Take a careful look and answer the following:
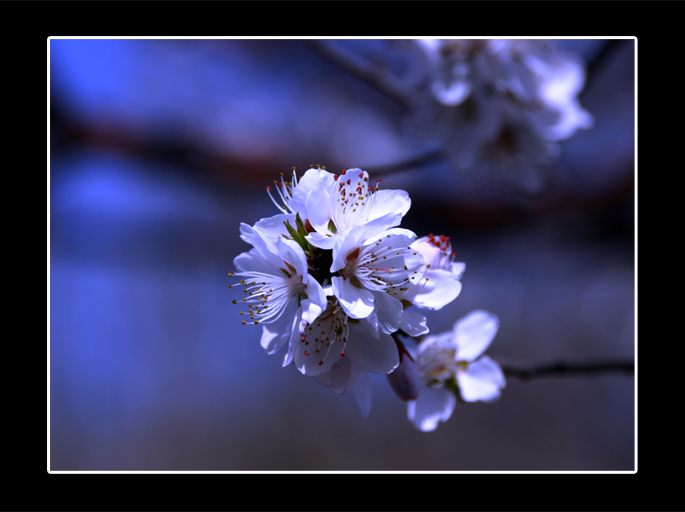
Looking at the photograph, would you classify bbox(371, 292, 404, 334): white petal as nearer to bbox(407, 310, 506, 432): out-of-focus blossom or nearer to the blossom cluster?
the blossom cluster

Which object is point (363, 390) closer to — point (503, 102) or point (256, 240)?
point (256, 240)

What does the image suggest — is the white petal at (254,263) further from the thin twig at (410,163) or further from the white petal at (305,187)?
the thin twig at (410,163)

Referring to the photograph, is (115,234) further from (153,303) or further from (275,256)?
(275,256)

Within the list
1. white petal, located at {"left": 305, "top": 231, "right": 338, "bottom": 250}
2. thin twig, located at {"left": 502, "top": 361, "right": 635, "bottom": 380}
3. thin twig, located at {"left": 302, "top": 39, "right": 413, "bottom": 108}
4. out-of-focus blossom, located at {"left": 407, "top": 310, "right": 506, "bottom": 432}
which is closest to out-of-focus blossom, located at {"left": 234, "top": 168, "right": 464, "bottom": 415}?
white petal, located at {"left": 305, "top": 231, "right": 338, "bottom": 250}

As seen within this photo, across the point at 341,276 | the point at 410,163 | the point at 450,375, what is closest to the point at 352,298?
the point at 341,276

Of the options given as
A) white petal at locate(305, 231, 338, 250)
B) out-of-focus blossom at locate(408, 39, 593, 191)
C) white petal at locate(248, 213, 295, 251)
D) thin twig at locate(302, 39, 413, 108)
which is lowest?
white petal at locate(305, 231, 338, 250)

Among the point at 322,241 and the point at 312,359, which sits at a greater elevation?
the point at 322,241
